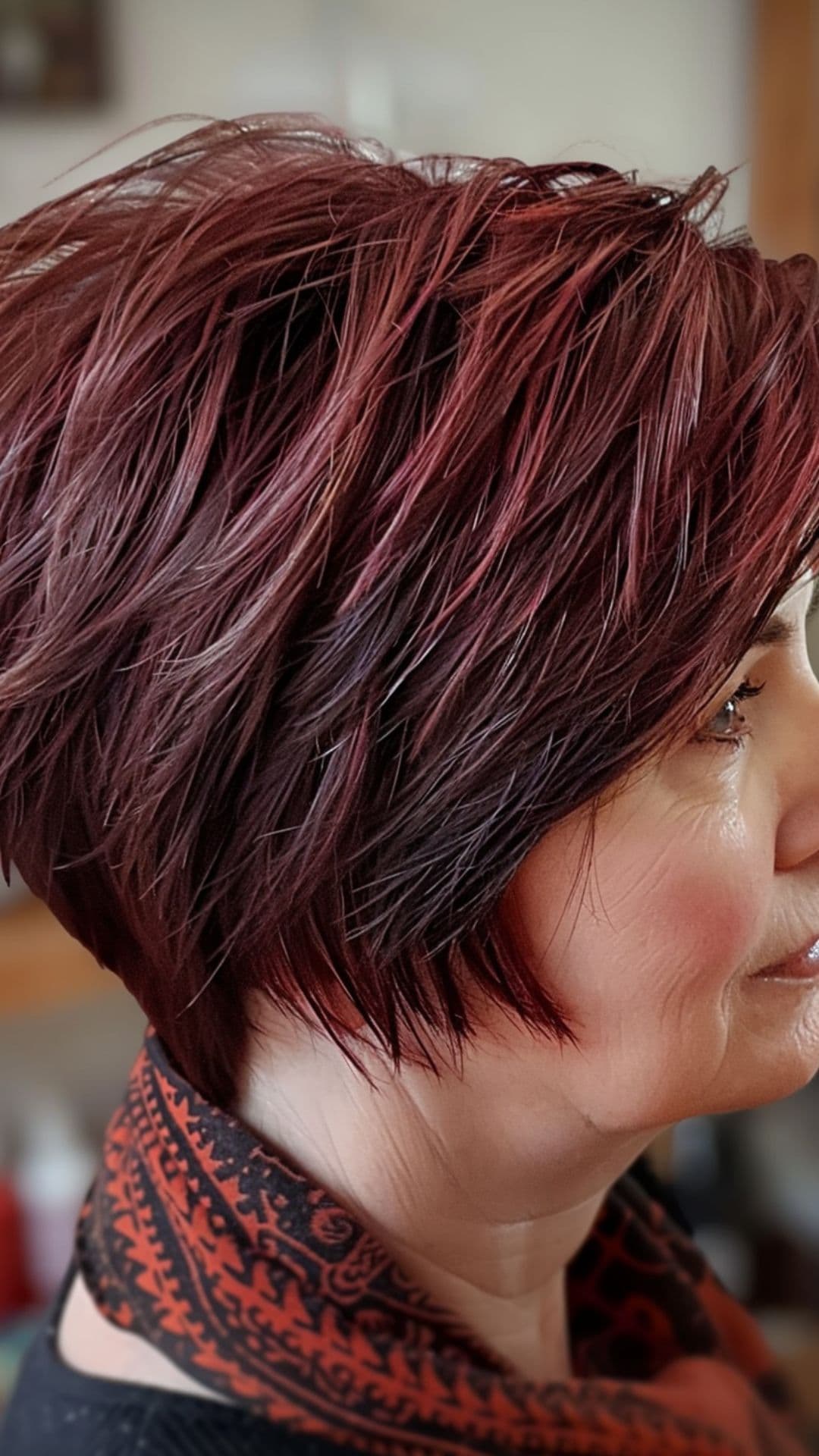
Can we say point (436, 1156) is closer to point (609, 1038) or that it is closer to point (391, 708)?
point (609, 1038)

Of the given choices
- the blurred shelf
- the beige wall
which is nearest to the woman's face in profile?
the blurred shelf

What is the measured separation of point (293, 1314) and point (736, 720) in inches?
11.5

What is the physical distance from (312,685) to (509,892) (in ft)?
0.34

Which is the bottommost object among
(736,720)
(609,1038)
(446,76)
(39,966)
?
(39,966)

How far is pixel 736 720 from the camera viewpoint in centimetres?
45

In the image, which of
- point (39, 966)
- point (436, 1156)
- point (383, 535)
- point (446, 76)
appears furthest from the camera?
point (446, 76)

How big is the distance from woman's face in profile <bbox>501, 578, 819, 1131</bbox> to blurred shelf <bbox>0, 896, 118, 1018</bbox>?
58 cm

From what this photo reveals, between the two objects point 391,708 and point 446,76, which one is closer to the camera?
point 391,708

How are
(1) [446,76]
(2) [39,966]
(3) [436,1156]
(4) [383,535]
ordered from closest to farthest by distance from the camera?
(4) [383,535] → (3) [436,1156] → (2) [39,966] → (1) [446,76]

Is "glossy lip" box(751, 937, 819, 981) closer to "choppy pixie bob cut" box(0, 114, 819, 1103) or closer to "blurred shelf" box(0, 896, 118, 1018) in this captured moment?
"choppy pixie bob cut" box(0, 114, 819, 1103)

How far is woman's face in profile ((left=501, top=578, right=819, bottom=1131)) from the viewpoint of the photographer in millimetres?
432

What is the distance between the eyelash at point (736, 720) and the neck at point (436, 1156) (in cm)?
15

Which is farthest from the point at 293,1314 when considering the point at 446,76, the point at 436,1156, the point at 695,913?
the point at 446,76

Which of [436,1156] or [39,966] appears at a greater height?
[436,1156]
